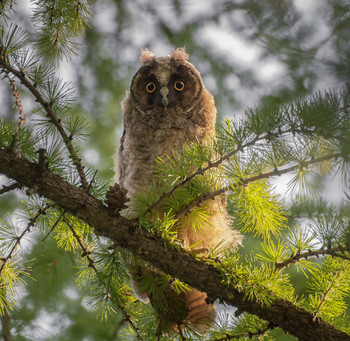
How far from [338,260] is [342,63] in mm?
920

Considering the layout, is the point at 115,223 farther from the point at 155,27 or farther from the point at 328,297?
the point at 155,27

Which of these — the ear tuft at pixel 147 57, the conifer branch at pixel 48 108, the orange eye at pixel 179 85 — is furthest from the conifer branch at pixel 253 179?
the ear tuft at pixel 147 57

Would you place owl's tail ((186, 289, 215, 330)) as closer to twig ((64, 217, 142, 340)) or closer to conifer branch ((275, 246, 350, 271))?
twig ((64, 217, 142, 340))

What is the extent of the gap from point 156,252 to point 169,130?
0.96 meters

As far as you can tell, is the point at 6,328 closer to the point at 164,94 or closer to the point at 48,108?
the point at 48,108

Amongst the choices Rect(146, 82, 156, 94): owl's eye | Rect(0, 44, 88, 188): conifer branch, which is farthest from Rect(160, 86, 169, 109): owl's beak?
Rect(0, 44, 88, 188): conifer branch

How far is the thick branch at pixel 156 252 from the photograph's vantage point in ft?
4.19

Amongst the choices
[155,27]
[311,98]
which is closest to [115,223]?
[311,98]

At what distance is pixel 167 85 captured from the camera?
2.33 meters

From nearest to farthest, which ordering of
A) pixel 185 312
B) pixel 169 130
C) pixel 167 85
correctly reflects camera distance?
pixel 185 312 < pixel 169 130 < pixel 167 85

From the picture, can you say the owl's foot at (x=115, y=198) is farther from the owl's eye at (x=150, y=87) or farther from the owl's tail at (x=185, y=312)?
the owl's eye at (x=150, y=87)

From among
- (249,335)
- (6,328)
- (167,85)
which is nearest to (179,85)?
(167,85)

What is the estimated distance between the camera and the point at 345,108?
3.31ft

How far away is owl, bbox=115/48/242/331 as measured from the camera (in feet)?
6.05
